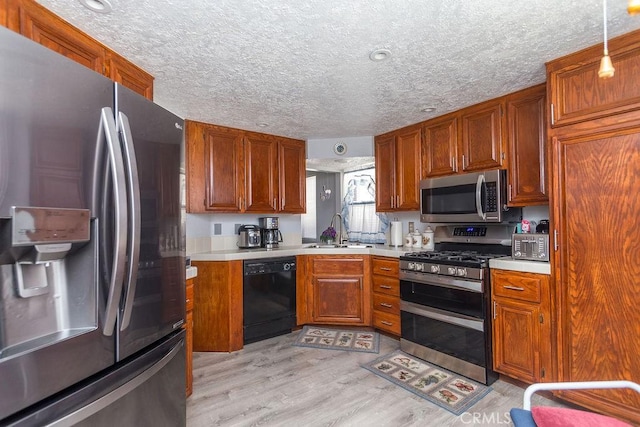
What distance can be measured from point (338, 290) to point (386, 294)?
0.53m

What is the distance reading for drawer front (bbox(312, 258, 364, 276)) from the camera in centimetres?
347

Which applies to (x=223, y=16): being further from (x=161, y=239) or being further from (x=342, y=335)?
(x=342, y=335)

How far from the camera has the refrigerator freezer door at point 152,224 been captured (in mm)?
1112

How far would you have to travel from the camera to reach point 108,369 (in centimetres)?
108

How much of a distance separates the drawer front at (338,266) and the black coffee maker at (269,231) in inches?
24.1

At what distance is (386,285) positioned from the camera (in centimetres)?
327

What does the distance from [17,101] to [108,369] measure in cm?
86

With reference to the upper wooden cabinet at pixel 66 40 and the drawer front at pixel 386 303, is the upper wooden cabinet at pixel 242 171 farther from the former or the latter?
the drawer front at pixel 386 303

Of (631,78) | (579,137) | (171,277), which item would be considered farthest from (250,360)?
(631,78)

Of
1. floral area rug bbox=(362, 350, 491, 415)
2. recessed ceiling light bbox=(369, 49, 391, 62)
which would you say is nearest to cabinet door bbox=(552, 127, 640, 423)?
floral area rug bbox=(362, 350, 491, 415)

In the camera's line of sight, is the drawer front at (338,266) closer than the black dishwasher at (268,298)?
No

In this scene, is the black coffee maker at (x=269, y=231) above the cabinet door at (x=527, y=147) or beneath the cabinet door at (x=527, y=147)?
beneath

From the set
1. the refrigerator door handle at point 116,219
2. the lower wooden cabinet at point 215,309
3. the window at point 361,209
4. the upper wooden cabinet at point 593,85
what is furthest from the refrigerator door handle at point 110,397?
the window at point 361,209

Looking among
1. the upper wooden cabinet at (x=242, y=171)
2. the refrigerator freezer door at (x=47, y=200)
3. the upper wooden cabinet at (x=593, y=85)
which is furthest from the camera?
the upper wooden cabinet at (x=242, y=171)
